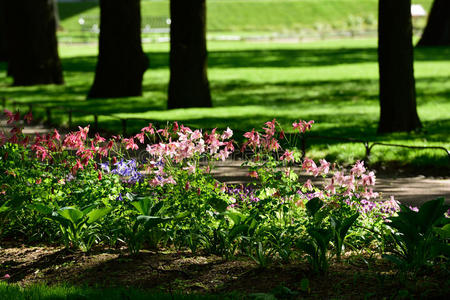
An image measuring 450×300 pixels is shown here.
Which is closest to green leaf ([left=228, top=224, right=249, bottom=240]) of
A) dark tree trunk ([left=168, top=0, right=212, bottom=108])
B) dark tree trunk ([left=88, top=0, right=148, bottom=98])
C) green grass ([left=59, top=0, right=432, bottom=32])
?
dark tree trunk ([left=168, top=0, right=212, bottom=108])

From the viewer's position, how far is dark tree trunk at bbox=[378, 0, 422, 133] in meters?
12.7

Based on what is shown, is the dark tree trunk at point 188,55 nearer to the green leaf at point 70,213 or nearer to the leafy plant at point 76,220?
the leafy plant at point 76,220

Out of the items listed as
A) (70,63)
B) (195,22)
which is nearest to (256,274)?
(195,22)

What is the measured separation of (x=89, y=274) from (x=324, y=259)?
1.73 m

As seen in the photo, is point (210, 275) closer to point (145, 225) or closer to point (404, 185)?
point (145, 225)

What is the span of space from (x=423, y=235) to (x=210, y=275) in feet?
5.01

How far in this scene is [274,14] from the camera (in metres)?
72.9

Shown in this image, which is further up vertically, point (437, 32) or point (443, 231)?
point (437, 32)

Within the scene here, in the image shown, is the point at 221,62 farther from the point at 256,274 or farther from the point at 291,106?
the point at 256,274

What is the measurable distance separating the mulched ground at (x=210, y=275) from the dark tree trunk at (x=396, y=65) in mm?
7683

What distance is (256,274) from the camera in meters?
5.38

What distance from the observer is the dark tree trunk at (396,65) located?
41.7ft

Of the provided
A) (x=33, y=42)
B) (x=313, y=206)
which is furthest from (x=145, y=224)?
(x=33, y=42)

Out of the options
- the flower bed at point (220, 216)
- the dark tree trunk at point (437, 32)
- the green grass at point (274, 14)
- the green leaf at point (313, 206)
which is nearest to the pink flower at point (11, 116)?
the flower bed at point (220, 216)
